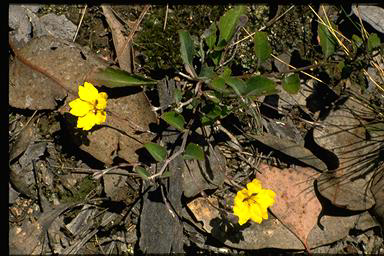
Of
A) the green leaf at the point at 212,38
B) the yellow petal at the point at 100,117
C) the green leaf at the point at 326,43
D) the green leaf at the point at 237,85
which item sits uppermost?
the green leaf at the point at 326,43

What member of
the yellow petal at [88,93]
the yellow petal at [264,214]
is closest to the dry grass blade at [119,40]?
the yellow petal at [88,93]

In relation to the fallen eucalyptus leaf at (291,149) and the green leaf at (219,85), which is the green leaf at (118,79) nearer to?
the green leaf at (219,85)

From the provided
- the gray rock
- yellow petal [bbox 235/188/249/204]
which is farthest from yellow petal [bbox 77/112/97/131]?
yellow petal [bbox 235/188/249/204]

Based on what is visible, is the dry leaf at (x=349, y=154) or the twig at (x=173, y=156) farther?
the dry leaf at (x=349, y=154)

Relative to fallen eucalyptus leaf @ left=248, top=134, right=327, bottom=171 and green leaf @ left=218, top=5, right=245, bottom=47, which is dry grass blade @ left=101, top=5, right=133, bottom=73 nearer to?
green leaf @ left=218, top=5, right=245, bottom=47

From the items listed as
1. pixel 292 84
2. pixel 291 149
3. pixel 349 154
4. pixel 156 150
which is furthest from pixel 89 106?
pixel 349 154

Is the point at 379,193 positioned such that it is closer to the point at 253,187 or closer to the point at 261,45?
the point at 253,187
